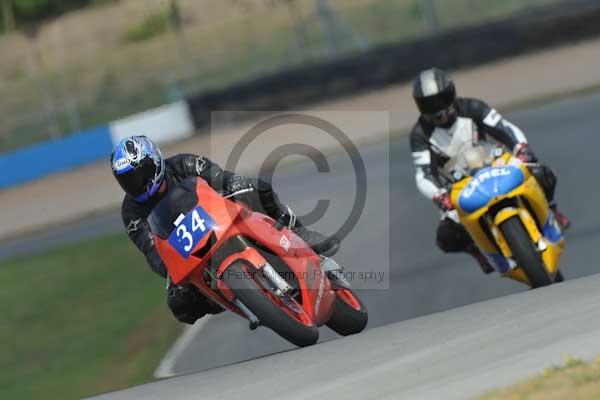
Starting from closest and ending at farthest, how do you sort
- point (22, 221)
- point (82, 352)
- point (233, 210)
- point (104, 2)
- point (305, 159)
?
point (233, 210) → point (82, 352) → point (305, 159) → point (22, 221) → point (104, 2)

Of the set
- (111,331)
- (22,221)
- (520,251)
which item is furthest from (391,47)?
(520,251)

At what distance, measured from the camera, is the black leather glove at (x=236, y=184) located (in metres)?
7.09

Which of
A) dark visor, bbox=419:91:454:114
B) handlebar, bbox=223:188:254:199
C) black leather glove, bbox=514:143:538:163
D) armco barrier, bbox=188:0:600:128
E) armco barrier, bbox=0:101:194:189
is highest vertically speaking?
dark visor, bbox=419:91:454:114

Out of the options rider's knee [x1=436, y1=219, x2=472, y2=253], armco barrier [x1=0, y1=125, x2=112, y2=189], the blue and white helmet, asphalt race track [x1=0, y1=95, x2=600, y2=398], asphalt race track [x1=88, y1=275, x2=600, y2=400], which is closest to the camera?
asphalt race track [x1=88, y1=275, x2=600, y2=400]

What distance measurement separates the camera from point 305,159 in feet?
62.0

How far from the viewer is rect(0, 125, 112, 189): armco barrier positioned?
2431 centimetres

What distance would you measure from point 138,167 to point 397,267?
3913mm

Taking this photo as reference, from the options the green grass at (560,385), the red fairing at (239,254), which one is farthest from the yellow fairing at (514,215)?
the green grass at (560,385)

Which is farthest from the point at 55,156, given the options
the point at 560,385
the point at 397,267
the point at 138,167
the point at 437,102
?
the point at 560,385

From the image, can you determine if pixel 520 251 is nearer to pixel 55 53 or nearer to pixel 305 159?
pixel 305 159

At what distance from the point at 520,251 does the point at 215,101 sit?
1686 centimetres

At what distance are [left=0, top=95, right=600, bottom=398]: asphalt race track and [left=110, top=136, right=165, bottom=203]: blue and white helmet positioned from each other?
1.24m

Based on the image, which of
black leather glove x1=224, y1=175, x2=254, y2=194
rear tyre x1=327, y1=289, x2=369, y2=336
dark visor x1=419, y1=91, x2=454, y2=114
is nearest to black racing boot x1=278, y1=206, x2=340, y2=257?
rear tyre x1=327, y1=289, x2=369, y2=336

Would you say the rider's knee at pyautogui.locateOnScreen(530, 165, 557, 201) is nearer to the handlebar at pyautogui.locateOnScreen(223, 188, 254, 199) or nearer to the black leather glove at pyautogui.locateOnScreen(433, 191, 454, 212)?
the black leather glove at pyautogui.locateOnScreen(433, 191, 454, 212)
